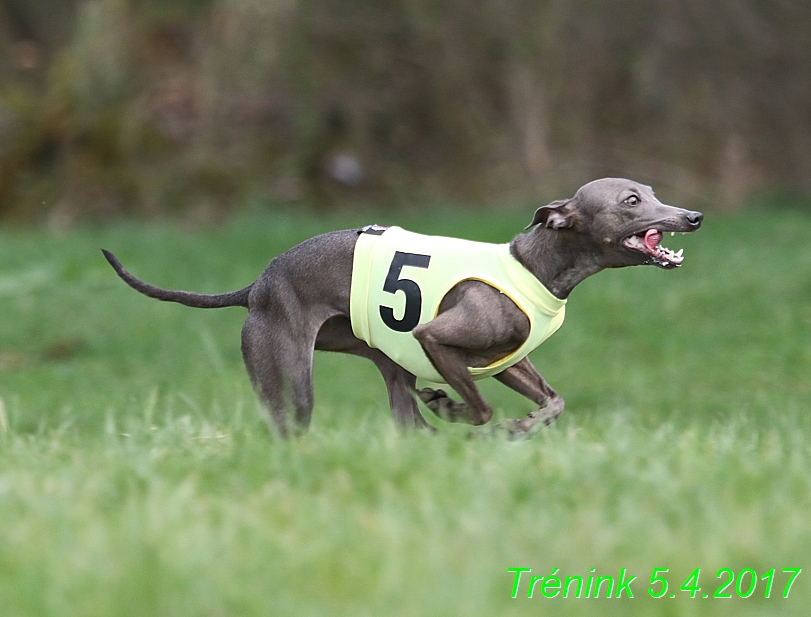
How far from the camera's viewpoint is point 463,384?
4.91m

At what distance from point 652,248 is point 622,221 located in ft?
0.58

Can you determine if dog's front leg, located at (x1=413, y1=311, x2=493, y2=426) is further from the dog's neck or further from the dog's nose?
the dog's nose

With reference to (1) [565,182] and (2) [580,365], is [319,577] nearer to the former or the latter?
(2) [580,365]

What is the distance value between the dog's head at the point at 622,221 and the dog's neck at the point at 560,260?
0.04m

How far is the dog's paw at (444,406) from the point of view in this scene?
5.18 meters

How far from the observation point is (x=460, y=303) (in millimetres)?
4859

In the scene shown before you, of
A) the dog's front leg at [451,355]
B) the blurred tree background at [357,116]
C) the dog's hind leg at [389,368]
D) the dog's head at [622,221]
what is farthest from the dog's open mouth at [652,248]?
the blurred tree background at [357,116]

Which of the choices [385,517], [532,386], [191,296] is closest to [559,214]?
[532,386]

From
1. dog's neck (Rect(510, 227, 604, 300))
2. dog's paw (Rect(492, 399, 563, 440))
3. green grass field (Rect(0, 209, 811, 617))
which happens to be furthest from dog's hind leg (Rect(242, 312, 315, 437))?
dog's neck (Rect(510, 227, 604, 300))

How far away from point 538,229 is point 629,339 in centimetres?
597

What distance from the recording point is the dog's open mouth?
474 cm

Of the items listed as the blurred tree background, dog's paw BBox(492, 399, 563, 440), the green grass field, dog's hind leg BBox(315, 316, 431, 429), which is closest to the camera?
the green grass field

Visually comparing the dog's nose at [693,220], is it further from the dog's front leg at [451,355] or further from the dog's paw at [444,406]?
the dog's paw at [444,406]

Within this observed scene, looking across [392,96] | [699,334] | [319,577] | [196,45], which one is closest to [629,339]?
[699,334]
